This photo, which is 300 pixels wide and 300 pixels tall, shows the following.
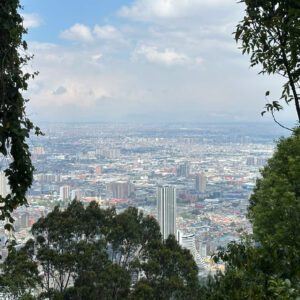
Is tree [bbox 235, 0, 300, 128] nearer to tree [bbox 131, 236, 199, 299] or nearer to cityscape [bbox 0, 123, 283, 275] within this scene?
cityscape [bbox 0, 123, 283, 275]

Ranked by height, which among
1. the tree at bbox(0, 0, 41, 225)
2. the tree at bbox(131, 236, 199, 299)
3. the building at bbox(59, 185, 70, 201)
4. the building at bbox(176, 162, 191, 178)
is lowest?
the tree at bbox(131, 236, 199, 299)

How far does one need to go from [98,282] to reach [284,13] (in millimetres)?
9333

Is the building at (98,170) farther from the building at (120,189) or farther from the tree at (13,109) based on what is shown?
the tree at (13,109)

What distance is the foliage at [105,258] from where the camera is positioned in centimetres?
1120

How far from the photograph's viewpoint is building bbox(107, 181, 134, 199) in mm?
28906

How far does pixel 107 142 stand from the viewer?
47344 mm

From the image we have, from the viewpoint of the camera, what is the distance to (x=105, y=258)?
11805 mm

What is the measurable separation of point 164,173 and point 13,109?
33.7m

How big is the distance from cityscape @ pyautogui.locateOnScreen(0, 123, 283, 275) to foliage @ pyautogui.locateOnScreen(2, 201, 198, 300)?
1.55m

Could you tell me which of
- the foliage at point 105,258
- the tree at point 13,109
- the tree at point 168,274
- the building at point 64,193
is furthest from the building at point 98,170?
the tree at point 13,109

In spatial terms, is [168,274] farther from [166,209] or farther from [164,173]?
[164,173]

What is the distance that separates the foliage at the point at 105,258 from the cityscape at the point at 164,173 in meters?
1.55

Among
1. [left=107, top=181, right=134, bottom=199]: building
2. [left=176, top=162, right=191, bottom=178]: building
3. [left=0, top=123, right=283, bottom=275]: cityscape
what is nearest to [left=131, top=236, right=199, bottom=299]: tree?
[left=0, top=123, right=283, bottom=275]: cityscape

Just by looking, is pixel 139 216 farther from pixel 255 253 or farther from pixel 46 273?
pixel 255 253
